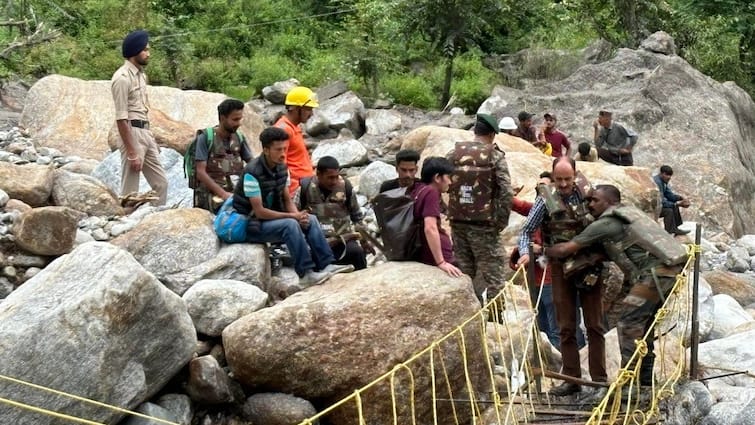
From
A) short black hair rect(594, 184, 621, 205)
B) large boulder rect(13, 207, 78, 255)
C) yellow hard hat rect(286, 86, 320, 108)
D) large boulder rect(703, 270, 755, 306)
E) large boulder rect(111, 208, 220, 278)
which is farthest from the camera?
large boulder rect(703, 270, 755, 306)

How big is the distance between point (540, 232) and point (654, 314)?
109 centimetres

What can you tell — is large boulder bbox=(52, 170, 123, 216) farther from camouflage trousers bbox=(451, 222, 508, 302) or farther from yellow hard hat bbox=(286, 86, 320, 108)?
camouflage trousers bbox=(451, 222, 508, 302)

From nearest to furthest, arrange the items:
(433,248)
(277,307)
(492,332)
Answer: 1. (277,307)
2. (433,248)
3. (492,332)

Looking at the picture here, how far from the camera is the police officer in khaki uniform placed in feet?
25.7

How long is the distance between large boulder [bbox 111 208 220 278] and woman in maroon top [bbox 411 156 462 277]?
1.54 metres

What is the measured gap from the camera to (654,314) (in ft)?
19.8

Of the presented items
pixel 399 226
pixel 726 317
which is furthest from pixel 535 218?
pixel 726 317

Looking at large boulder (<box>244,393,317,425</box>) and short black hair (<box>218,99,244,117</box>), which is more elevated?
short black hair (<box>218,99,244,117</box>)

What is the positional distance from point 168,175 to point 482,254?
469 centimetres

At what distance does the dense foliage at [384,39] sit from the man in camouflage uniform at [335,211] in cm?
1282

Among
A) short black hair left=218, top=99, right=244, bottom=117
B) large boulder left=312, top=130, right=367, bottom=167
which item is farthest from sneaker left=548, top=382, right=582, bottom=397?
large boulder left=312, top=130, right=367, bottom=167

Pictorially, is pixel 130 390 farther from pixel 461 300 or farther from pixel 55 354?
pixel 461 300

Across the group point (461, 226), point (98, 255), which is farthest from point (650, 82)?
point (98, 255)

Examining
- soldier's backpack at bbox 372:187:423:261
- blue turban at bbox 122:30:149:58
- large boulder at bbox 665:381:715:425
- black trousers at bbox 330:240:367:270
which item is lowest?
large boulder at bbox 665:381:715:425
